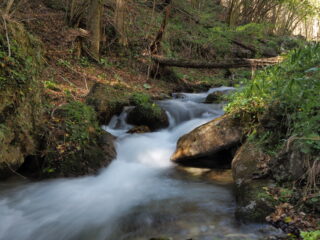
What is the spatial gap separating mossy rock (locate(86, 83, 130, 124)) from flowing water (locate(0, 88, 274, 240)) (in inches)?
52.5

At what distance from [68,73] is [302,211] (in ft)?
24.6

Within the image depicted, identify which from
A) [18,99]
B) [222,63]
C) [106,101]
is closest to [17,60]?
[18,99]

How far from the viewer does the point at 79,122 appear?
5.10m

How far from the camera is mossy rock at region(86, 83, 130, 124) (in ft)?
21.7

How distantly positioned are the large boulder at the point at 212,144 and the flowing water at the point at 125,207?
41 cm

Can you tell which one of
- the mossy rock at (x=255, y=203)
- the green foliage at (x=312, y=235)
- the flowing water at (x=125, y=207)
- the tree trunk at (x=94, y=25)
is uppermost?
the tree trunk at (x=94, y=25)

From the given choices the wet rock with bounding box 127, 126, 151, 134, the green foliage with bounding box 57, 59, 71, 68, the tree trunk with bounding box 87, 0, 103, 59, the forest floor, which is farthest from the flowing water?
the tree trunk with bounding box 87, 0, 103, 59

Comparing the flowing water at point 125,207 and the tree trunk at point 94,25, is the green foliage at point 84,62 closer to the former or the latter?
the tree trunk at point 94,25

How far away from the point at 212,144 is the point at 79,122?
103 inches

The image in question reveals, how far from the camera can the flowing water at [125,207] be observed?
10.8 ft

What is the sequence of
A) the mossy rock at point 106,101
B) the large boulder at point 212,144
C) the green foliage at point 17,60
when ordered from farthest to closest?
the mossy rock at point 106,101
the large boulder at point 212,144
the green foliage at point 17,60

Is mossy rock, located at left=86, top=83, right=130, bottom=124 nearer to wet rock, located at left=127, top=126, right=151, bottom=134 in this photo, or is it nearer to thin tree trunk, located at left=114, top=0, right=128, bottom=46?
wet rock, located at left=127, top=126, right=151, bottom=134

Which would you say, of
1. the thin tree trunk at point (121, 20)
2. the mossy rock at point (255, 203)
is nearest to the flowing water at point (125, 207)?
the mossy rock at point (255, 203)

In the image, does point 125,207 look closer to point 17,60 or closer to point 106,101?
point 17,60
